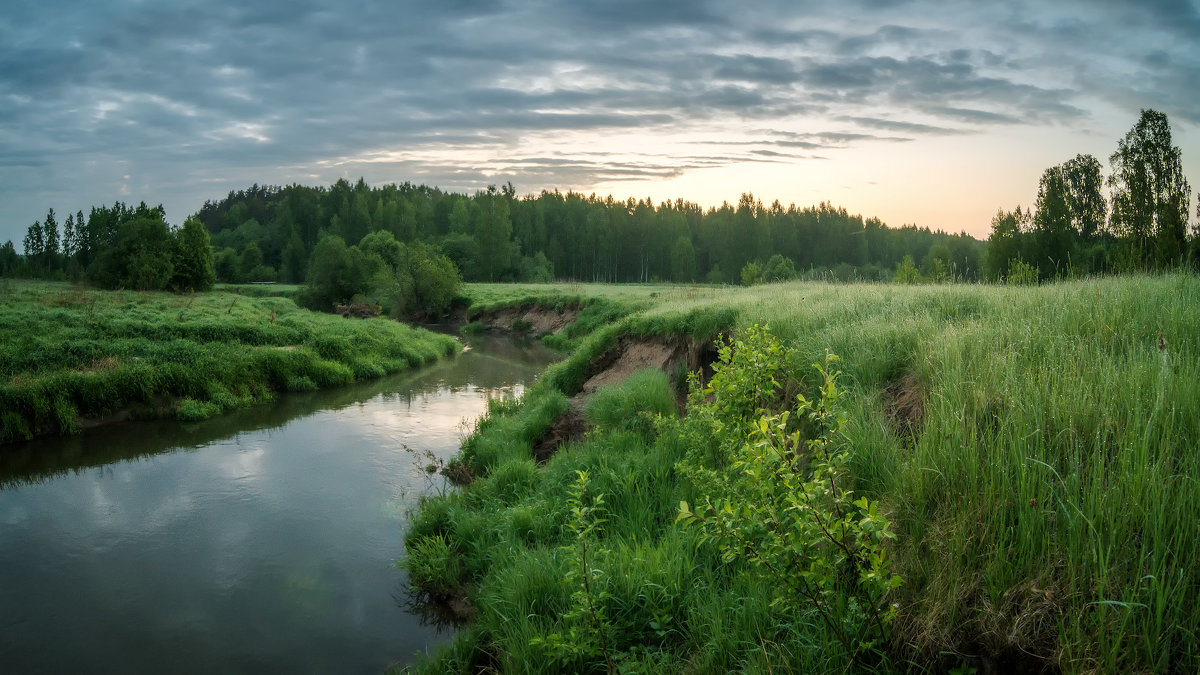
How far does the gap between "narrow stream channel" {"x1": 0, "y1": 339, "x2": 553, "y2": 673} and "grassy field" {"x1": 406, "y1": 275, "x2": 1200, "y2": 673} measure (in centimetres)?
120

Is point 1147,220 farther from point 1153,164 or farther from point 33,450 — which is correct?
point 33,450

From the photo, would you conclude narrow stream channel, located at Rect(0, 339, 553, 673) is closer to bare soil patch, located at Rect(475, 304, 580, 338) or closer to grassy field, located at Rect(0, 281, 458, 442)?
grassy field, located at Rect(0, 281, 458, 442)

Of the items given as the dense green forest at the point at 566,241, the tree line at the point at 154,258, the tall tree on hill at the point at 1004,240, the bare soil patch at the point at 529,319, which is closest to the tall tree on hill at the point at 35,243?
the dense green forest at the point at 566,241

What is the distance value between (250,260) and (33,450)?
92.1m

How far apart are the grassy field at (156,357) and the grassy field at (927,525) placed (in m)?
12.7

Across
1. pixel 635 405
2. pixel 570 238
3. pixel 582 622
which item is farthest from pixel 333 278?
pixel 582 622

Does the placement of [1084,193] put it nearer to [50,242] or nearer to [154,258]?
[154,258]

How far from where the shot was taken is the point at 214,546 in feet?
31.0

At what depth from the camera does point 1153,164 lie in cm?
3694

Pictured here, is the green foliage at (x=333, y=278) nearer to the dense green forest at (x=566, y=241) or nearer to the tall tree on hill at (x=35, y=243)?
the dense green forest at (x=566, y=241)

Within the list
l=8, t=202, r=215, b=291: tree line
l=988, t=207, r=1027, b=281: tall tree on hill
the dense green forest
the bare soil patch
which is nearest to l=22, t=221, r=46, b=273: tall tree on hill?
the dense green forest

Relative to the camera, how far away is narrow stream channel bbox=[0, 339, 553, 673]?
22.9ft

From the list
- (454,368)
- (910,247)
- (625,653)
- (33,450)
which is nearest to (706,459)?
(625,653)

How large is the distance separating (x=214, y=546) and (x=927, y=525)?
9.67 metres
